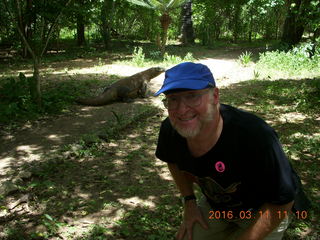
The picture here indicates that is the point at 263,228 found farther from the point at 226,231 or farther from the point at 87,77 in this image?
the point at 87,77

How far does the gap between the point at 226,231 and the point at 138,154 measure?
9.80ft

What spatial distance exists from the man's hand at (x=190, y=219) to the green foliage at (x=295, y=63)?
29.4 ft

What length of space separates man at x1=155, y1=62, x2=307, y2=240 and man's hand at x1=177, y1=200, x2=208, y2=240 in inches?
8.6

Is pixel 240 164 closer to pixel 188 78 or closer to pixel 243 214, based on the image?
pixel 243 214

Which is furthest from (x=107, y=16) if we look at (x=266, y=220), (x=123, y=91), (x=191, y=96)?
(x=266, y=220)

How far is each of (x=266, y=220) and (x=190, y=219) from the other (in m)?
0.68

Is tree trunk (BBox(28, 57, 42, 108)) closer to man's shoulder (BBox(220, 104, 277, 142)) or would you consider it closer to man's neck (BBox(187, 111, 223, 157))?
man's neck (BBox(187, 111, 223, 157))

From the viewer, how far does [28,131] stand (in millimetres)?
5789

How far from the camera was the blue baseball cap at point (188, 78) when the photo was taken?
1.76 m

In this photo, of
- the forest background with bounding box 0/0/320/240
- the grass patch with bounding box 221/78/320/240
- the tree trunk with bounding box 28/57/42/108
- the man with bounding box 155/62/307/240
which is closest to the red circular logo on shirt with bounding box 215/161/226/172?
the man with bounding box 155/62/307/240

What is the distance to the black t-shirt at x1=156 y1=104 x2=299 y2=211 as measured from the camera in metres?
1.64

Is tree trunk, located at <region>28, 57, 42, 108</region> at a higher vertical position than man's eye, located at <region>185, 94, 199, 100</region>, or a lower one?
lower

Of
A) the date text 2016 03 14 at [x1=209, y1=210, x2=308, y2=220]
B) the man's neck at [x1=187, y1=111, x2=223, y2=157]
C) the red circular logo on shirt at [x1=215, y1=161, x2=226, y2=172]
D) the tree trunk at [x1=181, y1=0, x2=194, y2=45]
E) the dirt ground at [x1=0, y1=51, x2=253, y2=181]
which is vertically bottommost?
the dirt ground at [x1=0, y1=51, x2=253, y2=181]

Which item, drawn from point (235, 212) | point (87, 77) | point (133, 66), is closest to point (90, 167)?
point (235, 212)
